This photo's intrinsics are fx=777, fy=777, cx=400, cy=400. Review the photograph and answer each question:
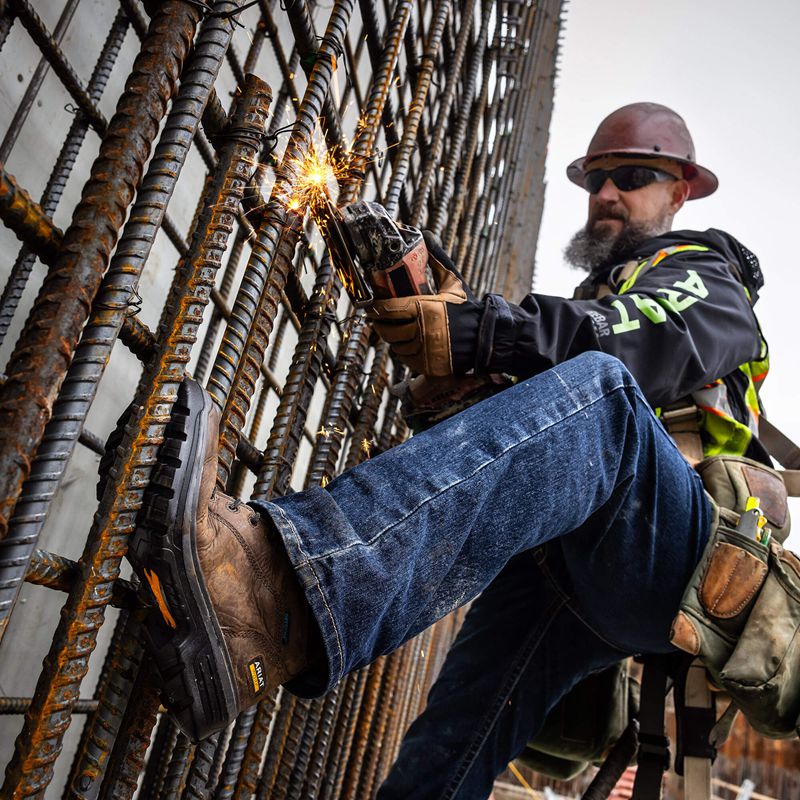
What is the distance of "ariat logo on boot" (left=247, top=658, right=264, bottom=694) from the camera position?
95 cm

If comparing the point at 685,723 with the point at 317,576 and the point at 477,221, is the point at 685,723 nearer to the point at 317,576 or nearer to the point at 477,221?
the point at 317,576

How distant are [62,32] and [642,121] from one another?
6.45 ft

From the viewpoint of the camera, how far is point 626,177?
268 centimetres

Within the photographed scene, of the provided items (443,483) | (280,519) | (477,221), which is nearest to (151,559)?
(280,519)

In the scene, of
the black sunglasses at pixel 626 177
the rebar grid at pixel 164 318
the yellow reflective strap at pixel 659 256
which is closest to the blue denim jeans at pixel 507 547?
the rebar grid at pixel 164 318

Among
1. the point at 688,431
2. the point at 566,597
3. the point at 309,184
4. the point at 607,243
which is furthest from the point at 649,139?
the point at 309,184

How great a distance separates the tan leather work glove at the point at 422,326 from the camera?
1.45m

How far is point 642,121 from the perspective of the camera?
276 cm

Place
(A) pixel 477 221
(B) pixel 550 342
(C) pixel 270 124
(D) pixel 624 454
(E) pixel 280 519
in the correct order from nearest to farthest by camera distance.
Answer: (E) pixel 280 519
(D) pixel 624 454
(B) pixel 550 342
(C) pixel 270 124
(A) pixel 477 221

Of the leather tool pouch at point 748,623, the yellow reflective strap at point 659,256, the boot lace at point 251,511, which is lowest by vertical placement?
the boot lace at point 251,511

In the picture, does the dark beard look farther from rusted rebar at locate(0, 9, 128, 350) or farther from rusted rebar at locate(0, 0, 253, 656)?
rusted rebar at locate(0, 0, 253, 656)

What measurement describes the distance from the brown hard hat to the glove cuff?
1.51 metres

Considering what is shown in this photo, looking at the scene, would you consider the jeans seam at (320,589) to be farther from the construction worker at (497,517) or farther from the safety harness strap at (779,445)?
the safety harness strap at (779,445)

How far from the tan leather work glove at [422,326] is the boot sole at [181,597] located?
2.00 ft
